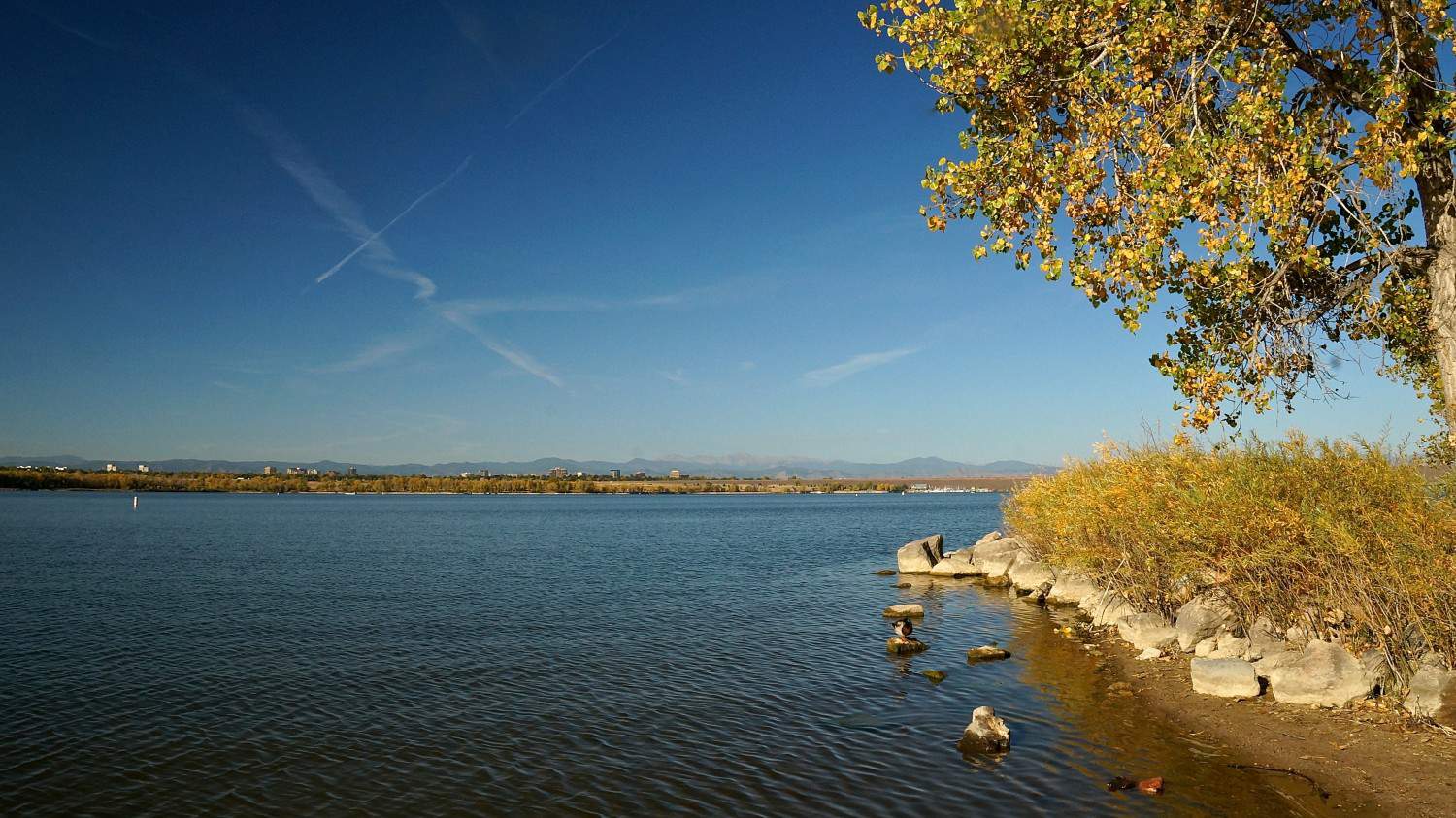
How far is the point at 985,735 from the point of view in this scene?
50.0ft

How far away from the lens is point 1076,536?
27.5 meters

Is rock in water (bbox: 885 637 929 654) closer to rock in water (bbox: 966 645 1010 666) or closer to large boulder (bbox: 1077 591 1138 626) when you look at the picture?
rock in water (bbox: 966 645 1010 666)

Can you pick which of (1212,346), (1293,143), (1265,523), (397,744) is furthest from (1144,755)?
(397,744)

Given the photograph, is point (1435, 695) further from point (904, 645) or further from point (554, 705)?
point (554, 705)

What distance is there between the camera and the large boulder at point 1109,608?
82.0 feet

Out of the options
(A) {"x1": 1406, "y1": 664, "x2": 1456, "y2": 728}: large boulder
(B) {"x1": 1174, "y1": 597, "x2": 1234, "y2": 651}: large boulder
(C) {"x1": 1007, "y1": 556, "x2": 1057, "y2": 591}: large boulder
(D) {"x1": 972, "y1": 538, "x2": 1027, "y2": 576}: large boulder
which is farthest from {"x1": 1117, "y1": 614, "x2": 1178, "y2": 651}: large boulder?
(D) {"x1": 972, "y1": 538, "x2": 1027, "y2": 576}: large boulder

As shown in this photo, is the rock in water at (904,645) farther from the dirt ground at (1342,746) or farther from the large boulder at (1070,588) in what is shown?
the large boulder at (1070,588)

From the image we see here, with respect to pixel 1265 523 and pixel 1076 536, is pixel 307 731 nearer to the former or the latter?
A: pixel 1265 523

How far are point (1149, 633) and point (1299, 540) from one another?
5.79 metres

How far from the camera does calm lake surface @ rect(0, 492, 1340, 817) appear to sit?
1346 centimetres

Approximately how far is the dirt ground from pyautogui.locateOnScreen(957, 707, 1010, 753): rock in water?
11.7 feet

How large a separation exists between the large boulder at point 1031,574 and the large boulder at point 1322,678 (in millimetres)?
17227

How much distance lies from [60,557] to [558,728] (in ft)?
159

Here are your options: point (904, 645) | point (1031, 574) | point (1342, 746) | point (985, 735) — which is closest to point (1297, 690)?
point (1342, 746)
